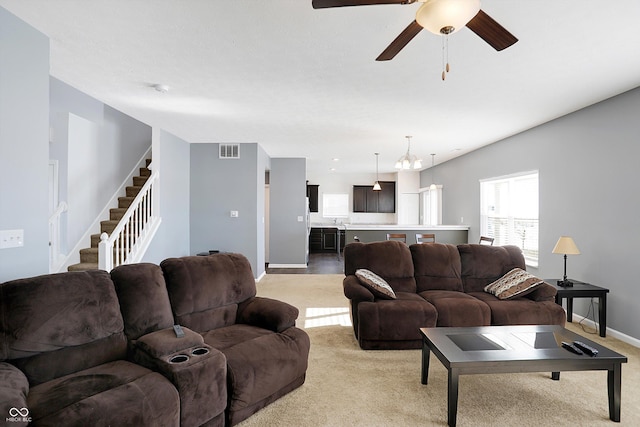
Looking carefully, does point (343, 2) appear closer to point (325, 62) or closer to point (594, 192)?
point (325, 62)

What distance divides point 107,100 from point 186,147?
7.45ft

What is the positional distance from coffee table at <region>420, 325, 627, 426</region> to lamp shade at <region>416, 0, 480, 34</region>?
188 centimetres

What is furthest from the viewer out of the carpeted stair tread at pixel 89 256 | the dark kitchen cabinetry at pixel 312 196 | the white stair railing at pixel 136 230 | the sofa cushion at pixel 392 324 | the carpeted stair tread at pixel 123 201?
the dark kitchen cabinetry at pixel 312 196

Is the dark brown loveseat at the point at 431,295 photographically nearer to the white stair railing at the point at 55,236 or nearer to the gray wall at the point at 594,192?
the gray wall at the point at 594,192

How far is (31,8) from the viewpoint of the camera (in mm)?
2170

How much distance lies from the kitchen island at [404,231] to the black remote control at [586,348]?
4.50m

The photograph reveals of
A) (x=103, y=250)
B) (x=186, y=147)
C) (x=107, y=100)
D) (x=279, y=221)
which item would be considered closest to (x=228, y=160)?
(x=186, y=147)

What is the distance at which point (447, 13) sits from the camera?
1436 mm

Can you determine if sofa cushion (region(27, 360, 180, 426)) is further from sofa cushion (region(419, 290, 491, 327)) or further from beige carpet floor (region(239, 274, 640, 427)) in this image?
sofa cushion (region(419, 290, 491, 327))

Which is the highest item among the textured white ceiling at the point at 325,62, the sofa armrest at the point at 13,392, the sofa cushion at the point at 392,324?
the textured white ceiling at the point at 325,62

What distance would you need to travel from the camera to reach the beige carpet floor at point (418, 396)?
2.22 metres

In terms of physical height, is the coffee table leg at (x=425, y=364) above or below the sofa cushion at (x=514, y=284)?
below

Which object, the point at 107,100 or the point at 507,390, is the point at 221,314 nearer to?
the point at 507,390

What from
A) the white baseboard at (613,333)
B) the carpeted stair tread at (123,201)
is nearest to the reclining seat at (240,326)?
the white baseboard at (613,333)
